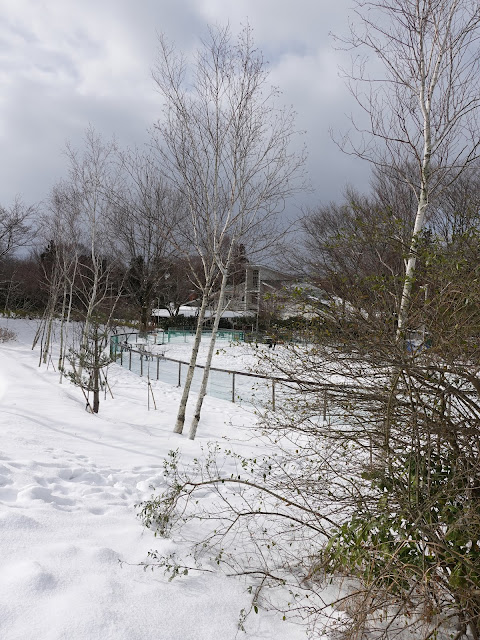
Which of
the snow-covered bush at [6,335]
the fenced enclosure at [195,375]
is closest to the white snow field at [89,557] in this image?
the fenced enclosure at [195,375]

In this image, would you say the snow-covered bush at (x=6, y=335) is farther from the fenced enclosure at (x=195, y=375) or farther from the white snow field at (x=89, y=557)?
the white snow field at (x=89, y=557)

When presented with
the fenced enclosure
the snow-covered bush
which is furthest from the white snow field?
the snow-covered bush

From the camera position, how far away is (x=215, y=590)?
341 cm

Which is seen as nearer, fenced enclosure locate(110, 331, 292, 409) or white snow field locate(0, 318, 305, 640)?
white snow field locate(0, 318, 305, 640)

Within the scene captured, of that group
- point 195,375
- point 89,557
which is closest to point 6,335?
point 195,375

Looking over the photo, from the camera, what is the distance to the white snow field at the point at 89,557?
2715 mm

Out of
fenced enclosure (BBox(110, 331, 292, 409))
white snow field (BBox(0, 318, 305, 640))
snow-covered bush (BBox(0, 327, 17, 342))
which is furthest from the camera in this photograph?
snow-covered bush (BBox(0, 327, 17, 342))

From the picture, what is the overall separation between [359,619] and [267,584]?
3.09 ft

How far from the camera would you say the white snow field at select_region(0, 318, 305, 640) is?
271cm

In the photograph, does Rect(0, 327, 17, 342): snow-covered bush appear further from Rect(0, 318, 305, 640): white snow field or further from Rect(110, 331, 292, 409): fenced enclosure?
Rect(0, 318, 305, 640): white snow field

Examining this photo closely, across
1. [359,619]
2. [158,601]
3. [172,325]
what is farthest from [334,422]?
[172,325]

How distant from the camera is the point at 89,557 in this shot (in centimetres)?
331

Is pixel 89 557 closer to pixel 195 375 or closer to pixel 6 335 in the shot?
pixel 195 375

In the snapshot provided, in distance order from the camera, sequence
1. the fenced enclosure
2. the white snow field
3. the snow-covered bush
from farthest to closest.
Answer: the snow-covered bush
the fenced enclosure
the white snow field
